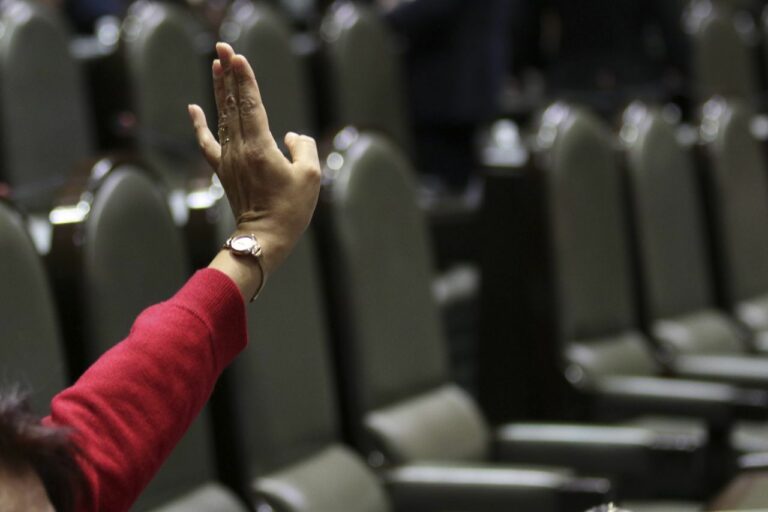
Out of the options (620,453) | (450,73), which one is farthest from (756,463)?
(450,73)

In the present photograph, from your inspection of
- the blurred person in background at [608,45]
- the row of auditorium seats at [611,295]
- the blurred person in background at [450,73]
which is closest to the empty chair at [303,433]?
the row of auditorium seats at [611,295]

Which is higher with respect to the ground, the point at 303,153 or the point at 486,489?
the point at 303,153

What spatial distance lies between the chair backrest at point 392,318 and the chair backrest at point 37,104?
0.19 m

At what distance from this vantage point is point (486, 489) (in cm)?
49

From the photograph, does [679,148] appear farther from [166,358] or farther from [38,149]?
[166,358]

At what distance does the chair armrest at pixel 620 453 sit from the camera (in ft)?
1.77

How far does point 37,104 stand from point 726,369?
390 mm

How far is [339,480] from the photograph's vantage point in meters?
0.49

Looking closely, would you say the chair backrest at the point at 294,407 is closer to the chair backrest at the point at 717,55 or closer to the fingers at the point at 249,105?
the fingers at the point at 249,105

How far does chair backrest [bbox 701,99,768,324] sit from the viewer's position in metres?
0.81

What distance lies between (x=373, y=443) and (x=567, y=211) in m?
0.20

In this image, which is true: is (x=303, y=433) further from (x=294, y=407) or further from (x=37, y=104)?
(x=37, y=104)

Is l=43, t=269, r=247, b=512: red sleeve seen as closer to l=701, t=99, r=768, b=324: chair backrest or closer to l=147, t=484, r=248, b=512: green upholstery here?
l=147, t=484, r=248, b=512: green upholstery

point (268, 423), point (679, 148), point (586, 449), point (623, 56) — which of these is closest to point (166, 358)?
point (268, 423)
